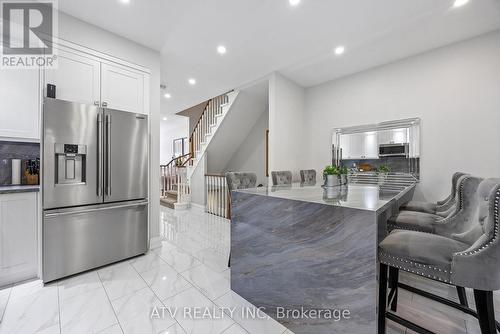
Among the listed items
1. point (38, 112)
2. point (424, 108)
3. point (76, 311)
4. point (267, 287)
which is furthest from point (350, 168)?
point (38, 112)

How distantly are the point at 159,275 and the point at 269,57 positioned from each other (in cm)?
345

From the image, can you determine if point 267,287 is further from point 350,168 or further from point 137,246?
point 350,168

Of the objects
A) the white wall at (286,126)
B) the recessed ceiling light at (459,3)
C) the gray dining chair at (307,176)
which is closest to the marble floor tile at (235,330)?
the gray dining chair at (307,176)

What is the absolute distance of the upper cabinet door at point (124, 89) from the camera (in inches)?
98.7

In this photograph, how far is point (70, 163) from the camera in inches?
83.4

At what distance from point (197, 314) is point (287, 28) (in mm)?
3278

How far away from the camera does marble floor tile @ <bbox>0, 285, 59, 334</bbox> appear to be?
146 cm

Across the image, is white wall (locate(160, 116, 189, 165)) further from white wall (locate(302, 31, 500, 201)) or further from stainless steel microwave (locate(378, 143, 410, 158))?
stainless steel microwave (locate(378, 143, 410, 158))

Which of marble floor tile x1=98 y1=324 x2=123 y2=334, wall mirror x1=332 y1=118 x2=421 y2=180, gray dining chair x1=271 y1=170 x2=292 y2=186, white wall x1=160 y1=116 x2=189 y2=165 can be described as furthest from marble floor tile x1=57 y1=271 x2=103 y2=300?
white wall x1=160 y1=116 x2=189 y2=165

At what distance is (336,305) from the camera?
120cm

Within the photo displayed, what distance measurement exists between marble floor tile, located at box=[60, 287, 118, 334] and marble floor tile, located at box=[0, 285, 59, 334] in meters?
0.07

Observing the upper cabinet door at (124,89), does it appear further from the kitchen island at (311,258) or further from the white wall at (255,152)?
the white wall at (255,152)

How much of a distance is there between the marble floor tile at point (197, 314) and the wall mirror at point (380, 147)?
10.9ft

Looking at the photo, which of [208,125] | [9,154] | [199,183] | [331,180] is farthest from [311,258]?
[208,125]
